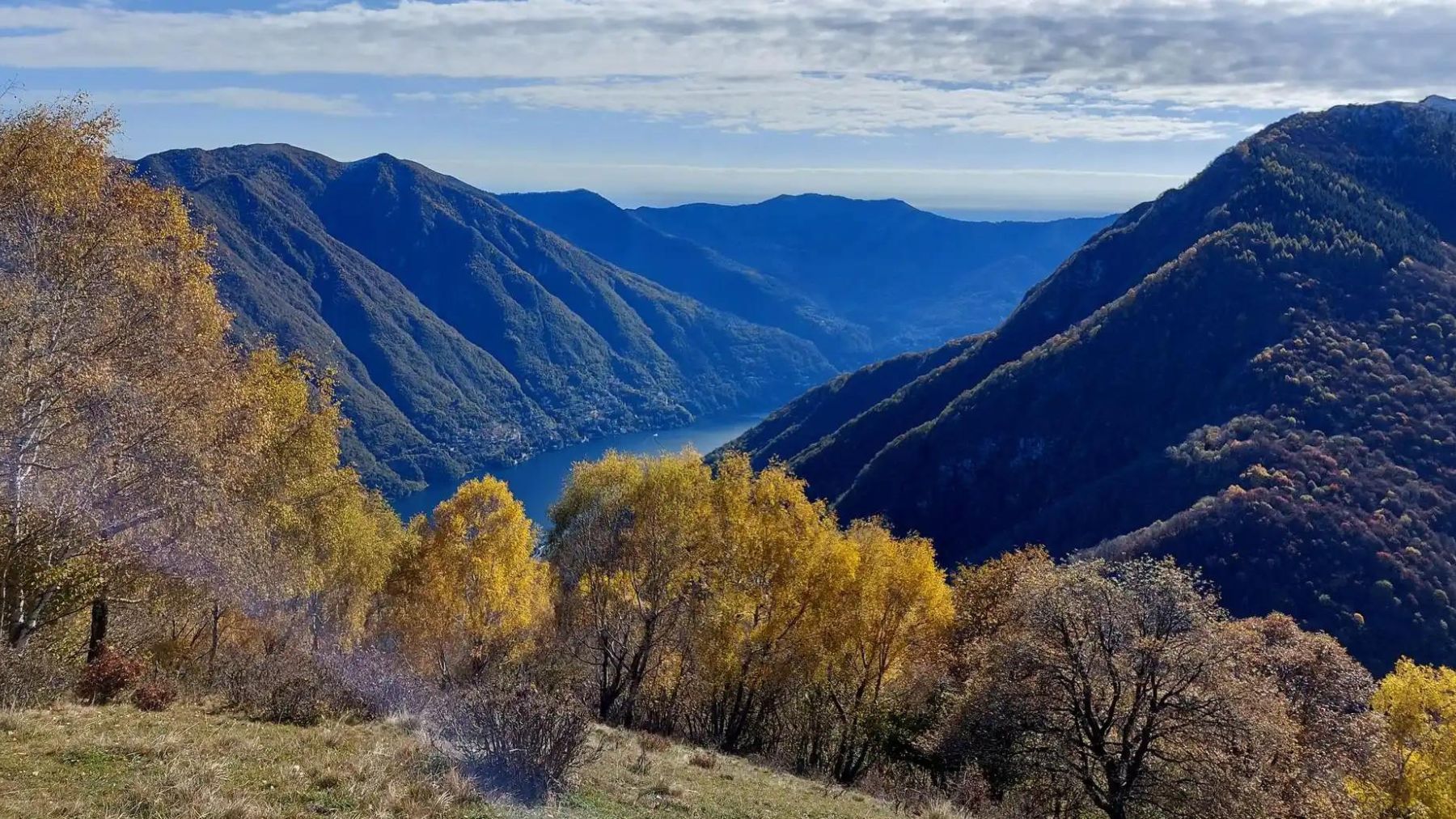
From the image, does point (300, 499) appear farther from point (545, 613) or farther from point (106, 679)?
point (545, 613)

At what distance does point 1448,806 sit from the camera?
19.5 metres

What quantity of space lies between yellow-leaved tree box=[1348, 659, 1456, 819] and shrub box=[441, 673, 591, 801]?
18.7m

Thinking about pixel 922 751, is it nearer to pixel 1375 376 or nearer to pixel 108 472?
pixel 108 472

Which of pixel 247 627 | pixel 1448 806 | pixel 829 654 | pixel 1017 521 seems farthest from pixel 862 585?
pixel 1017 521

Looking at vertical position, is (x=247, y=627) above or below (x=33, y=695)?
below

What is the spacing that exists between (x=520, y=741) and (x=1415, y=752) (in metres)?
25.7

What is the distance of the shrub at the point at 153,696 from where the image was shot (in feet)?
41.6

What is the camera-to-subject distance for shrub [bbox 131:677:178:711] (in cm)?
1267

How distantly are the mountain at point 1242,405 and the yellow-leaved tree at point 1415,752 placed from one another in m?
49.4

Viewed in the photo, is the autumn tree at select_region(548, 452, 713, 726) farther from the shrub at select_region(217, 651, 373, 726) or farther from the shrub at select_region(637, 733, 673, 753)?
the shrub at select_region(217, 651, 373, 726)

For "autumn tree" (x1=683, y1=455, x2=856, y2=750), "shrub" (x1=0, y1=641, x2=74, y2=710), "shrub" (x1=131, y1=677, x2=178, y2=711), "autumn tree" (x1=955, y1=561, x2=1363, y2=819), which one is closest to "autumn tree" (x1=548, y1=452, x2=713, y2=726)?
"autumn tree" (x1=683, y1=455, x2=856, y2=750)

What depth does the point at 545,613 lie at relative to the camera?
3288 centimetres

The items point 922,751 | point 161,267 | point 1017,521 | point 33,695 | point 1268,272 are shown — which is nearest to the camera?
point 33,695

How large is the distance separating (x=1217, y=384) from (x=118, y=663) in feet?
433
